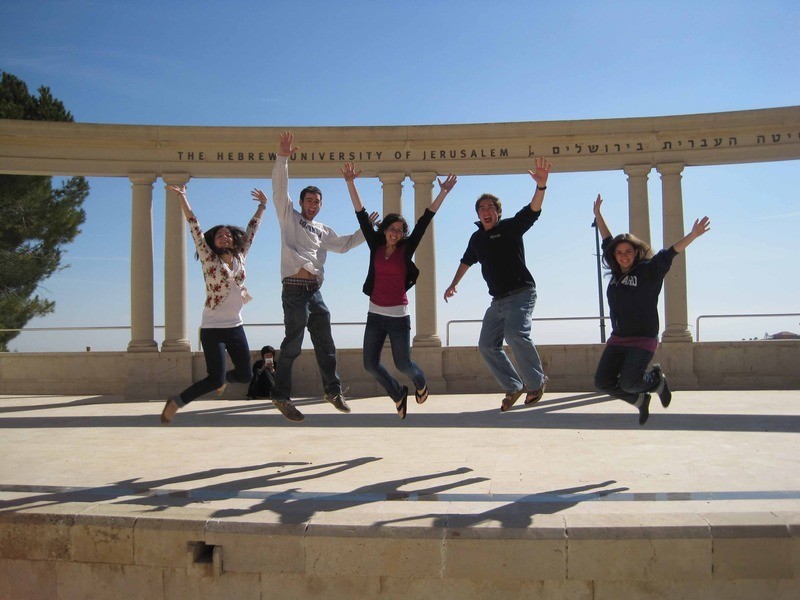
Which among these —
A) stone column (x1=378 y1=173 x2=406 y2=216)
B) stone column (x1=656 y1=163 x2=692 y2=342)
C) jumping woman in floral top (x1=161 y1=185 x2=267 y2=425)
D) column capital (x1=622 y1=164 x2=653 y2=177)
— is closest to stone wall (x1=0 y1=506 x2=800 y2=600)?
jumping woman in floral top (x1=161 y1=185 x2=267 y2=425)

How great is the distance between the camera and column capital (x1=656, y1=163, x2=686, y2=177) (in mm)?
19000

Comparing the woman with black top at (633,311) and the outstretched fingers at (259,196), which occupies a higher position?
the outstretched fingers at (259,196)

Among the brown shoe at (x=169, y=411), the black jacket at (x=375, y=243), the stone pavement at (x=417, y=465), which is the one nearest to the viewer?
the stone pavement at (x=417, y=465)

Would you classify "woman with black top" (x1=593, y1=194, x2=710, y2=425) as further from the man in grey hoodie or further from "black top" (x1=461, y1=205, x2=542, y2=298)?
the man in grey hoodie

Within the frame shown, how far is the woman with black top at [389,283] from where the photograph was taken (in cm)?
879

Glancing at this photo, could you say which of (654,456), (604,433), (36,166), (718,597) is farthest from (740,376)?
(36,166)

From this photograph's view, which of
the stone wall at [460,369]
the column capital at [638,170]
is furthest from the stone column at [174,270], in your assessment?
the column capital at [638,170]

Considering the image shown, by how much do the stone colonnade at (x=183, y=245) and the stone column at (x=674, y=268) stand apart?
3 cm

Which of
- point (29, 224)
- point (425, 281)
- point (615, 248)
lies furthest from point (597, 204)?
point (29, 224)

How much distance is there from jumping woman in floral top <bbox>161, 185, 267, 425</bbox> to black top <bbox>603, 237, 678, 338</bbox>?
14.6 feet

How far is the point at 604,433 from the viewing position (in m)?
10.7

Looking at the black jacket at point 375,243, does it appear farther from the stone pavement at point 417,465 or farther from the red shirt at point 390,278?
the stone pavement at point 417,465

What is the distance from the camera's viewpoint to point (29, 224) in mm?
31609

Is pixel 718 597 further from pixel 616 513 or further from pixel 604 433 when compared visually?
pixel 604 433
